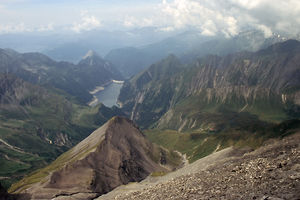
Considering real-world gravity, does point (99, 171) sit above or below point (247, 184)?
below

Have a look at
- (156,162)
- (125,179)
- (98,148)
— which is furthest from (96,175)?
(156,162)

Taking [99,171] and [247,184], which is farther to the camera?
[99,171]

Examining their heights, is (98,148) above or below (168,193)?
below

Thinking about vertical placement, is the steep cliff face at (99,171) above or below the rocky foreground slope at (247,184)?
below

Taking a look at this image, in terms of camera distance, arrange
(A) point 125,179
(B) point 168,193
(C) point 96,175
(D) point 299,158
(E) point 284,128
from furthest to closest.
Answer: (E) point 284,128
(A) point 125,179
(C) point 96,175
(B) point 168,193
(D) point 299,158

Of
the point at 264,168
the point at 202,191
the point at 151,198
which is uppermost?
the point at 264,168

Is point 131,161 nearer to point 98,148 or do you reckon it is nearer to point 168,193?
point 98,148

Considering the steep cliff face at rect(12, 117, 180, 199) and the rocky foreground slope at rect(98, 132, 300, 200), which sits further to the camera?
the steep cliff face at rect(12, 117, 180, 199)

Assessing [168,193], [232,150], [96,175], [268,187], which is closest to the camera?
[268,187]

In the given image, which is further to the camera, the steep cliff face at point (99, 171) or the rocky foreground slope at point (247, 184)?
the steep cliff face at point (99, 171)

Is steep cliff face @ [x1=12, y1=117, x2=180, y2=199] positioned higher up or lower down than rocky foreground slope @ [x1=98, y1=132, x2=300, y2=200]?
lower down

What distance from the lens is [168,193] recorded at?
58812mm

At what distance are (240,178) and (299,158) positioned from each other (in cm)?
1008

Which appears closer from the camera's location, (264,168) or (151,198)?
(264,168)
